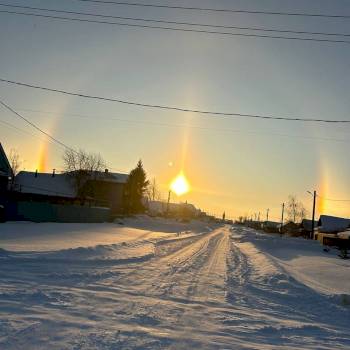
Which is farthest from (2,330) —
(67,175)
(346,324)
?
A: (67,175)

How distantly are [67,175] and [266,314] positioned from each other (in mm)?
80583

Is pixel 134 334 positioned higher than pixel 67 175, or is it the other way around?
pixel 67 175

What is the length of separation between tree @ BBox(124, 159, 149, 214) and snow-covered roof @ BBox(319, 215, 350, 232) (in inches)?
1402

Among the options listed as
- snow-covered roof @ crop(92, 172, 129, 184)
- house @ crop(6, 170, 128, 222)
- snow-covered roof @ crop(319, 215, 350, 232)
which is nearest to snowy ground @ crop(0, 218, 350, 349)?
house @ crop(6, 170, 128, 222)

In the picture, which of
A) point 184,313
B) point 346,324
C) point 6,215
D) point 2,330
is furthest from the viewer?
point 6,215

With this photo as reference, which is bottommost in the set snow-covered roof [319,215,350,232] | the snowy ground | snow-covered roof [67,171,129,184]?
the snowy ground

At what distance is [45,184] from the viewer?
3410 inches

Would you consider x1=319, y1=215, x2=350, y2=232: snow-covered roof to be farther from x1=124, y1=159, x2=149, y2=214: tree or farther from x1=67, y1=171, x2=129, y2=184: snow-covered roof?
x1=67, y1=171, x2=129, y2=184: snow-covered roof

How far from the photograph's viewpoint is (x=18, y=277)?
11.3 metres

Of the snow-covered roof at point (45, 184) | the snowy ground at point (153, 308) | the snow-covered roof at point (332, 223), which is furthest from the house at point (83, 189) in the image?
the snow-covered roof at point (332, 223)

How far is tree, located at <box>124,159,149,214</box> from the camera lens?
9666cm

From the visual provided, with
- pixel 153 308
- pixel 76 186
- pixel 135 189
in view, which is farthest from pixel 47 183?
pixel 153 308

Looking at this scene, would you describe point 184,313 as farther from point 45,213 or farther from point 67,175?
point 67,175

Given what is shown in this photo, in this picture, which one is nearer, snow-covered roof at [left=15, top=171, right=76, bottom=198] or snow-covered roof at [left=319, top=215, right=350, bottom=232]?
snow-covered roof at [left=15, top=171, right=76, bottom=198]
